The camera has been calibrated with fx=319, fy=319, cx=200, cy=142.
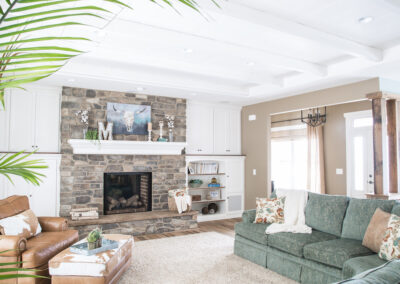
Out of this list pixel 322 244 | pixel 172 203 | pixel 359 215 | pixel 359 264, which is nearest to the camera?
pixel 359 264

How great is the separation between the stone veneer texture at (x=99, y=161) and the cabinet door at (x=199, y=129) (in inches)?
13.8

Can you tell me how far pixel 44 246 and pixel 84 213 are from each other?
2.04m

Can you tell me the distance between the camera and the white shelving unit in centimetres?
697

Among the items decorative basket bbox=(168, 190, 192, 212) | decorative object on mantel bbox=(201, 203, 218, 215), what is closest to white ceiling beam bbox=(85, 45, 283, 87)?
decorative basket bbox=(168, 190, 192, 212)

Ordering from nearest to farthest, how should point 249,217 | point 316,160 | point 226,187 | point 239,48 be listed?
point 239,48, point 249,217, point 226,187, point 316,160

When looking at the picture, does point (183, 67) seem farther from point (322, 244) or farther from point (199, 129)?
point (322, 244)

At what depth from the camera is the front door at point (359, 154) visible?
21.1 feet

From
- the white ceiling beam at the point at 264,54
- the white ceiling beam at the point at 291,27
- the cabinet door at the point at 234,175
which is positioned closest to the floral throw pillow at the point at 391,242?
the white ceiling beam at the point at 291,27

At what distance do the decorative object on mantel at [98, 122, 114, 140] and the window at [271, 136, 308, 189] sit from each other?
464cm

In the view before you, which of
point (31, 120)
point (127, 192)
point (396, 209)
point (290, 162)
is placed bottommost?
point (127, 192)

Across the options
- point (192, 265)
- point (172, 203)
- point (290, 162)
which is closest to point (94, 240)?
point (192, 265)

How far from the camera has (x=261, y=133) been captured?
690 cm

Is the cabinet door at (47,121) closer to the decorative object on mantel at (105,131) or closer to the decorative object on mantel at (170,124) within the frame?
the decorative object on mantel at (105,131)

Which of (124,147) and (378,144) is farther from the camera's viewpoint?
(124,147)
